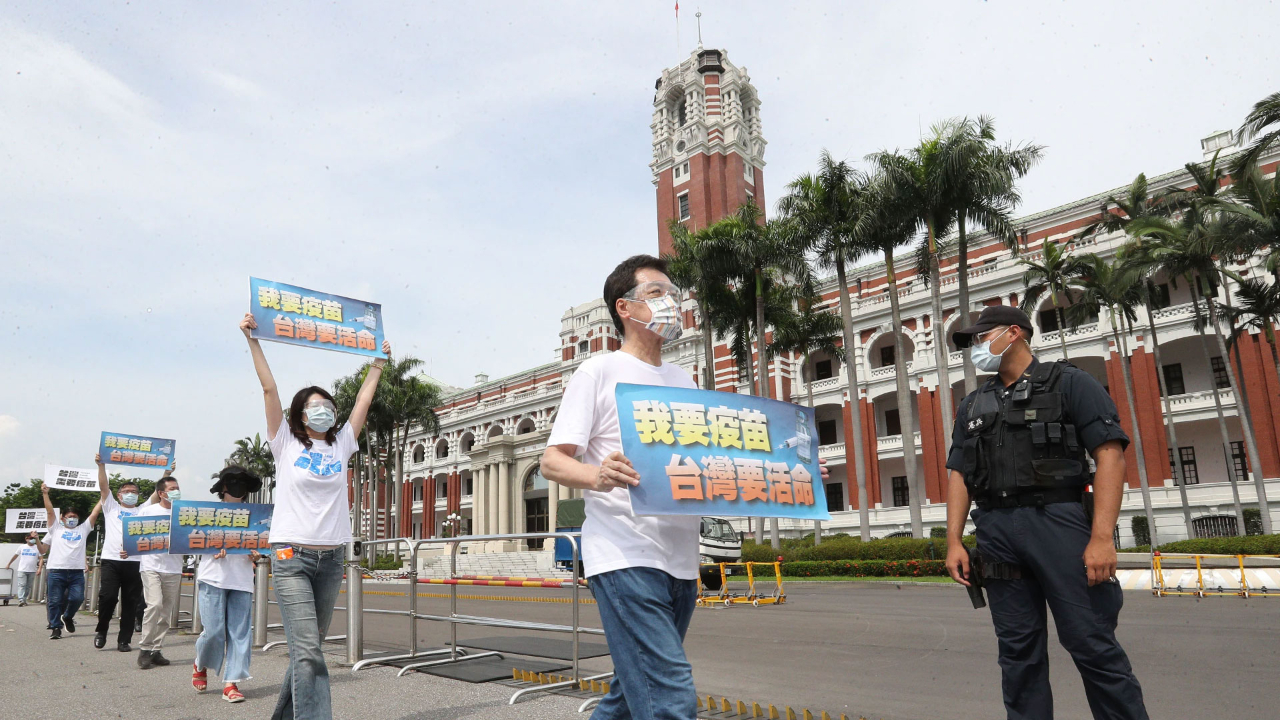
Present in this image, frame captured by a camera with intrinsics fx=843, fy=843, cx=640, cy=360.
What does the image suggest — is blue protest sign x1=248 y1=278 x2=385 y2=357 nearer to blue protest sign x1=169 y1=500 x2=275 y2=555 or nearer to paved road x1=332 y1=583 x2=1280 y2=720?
blue protest sign x1=169 y1=500 x2=275 y2=555

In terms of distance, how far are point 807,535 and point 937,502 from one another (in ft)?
20.1

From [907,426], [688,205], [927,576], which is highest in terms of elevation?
[688,205]

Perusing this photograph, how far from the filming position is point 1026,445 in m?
3.85

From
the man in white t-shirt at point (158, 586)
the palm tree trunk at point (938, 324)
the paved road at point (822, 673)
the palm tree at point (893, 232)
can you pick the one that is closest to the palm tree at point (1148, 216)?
the palm tree trunk at point (938, 324)

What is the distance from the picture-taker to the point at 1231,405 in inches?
1280

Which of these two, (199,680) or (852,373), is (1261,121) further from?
(199,680)

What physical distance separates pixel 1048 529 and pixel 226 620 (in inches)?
246

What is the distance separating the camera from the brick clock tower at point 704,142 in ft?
185

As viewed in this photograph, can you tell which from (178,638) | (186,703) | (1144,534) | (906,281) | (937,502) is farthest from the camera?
(906,281)

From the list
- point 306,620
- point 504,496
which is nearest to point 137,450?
point 306,620

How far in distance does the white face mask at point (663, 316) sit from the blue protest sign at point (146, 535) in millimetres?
7966

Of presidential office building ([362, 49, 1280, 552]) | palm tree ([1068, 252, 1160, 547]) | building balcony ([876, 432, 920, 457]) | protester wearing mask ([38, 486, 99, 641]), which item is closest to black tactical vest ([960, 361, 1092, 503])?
protester wearing mask ([38, 486, 99, 641])

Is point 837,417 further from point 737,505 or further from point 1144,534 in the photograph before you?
Result: point 737,505

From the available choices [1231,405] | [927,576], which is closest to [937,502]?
[1231,405]
